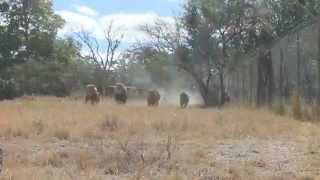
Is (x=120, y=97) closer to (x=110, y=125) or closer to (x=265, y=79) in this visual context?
(x=265, y=79)

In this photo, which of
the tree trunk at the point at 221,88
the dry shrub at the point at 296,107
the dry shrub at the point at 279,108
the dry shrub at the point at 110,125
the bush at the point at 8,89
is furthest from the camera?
the bush at the point at 8,89

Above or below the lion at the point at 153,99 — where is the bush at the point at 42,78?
above

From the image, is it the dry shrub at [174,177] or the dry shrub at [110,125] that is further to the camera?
the dry shrub at [110,125]

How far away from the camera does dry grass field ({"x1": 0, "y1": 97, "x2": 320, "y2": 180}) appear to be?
30.1 feet

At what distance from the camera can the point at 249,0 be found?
167 feet

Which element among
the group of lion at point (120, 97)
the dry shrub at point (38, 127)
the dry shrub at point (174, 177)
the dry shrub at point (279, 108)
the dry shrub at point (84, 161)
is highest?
the group of lion at point (120, 97)

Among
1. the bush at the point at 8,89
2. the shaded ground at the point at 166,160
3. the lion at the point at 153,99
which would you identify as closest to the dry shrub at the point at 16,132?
the shaded ground at the point at 166,160

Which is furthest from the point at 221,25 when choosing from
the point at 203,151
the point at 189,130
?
the point at 203,151

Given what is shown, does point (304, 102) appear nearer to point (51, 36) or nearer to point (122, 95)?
point (122, 95)

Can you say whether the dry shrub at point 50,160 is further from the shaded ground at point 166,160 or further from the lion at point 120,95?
the lion at point 120,95

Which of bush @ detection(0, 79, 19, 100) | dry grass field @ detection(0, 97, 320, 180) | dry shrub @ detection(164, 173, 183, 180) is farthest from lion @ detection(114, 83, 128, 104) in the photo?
dry shrub @ detection(164, 173, 183, 180)

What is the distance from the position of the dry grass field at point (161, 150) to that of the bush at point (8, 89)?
4100cm

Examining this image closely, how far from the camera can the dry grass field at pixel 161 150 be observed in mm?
9180

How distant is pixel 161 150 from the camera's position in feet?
36.9
